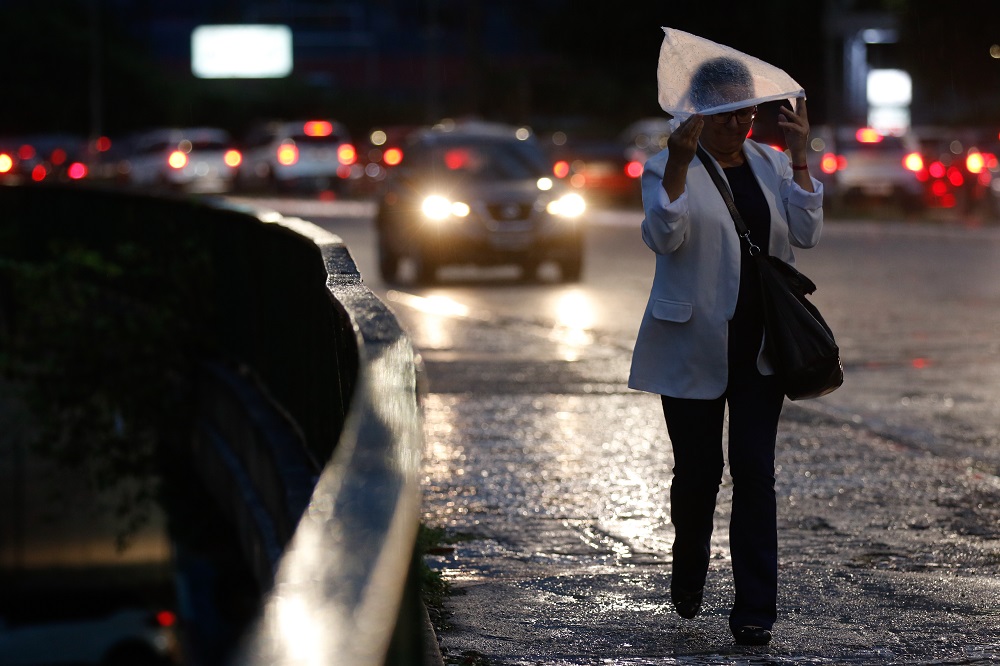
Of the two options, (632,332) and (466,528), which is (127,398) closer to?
(632,332)

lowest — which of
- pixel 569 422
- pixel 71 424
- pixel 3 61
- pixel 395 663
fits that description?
pixel 3 61

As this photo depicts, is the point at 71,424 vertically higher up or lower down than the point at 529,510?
lower down

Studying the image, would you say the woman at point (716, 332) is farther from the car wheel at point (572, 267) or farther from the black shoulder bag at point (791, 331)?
the car wheel at point (572, 267)

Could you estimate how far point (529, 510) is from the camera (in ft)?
24.3

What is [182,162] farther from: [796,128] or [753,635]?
[753,635]

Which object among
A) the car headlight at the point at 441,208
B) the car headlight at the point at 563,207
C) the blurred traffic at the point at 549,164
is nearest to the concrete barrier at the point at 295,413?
the car headlight at the point at 441,208

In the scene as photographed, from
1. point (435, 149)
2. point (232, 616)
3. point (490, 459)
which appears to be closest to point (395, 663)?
point (490, 459)

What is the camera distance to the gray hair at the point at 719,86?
5.27 metres

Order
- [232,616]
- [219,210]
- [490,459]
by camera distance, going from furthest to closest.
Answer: [219,210] → [232,616] → [490,459]

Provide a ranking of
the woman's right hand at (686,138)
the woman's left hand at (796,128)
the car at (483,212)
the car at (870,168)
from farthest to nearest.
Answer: the car at (870,168) < the car at (483,212) < the woman's left hand at (796,128) < the woman's right hand at (686,138)

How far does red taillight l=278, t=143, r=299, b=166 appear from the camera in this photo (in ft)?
144

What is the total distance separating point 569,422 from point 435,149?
35.0ft

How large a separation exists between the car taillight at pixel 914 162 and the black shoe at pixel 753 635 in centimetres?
2729

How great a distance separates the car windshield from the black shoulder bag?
14.3 meters
